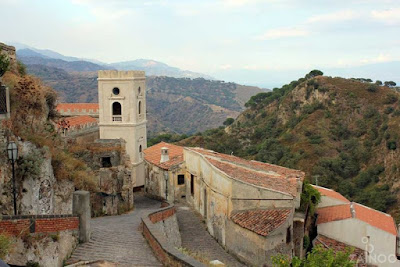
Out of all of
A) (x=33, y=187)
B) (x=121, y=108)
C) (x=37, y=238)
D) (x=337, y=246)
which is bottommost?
(x=337, y=246)

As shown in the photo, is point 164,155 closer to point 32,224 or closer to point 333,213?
point 333,213

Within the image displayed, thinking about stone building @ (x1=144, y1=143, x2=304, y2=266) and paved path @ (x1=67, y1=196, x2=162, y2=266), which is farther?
stone building @ (x1=144, y1=143, x2=304, y2=266)

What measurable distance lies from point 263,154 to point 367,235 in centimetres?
4151

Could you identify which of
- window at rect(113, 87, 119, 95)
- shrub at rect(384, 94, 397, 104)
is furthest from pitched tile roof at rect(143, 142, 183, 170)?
shrub at rect(384, 94, 397, 104)

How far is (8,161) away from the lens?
43.1ft

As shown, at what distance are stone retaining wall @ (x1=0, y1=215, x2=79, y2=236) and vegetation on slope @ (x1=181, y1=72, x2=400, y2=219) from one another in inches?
1657

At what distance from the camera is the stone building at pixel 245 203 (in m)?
18.8

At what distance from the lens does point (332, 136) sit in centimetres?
6812

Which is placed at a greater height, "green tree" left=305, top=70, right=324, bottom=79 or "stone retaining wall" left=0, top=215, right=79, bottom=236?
"green tree" left=305, top=70, right=324, bottom=79

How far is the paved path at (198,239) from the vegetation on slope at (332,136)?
98.0 feet

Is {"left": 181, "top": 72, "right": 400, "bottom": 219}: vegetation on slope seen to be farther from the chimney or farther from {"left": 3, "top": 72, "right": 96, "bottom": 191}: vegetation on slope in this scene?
{"left": 3, "top": 72, "right": 96, "bottom": 191}: vegetation on slope

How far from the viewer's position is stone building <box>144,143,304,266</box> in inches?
742

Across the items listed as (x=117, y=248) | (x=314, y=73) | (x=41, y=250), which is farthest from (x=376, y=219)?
(x=314, y=73)

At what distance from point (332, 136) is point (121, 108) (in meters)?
41.7
